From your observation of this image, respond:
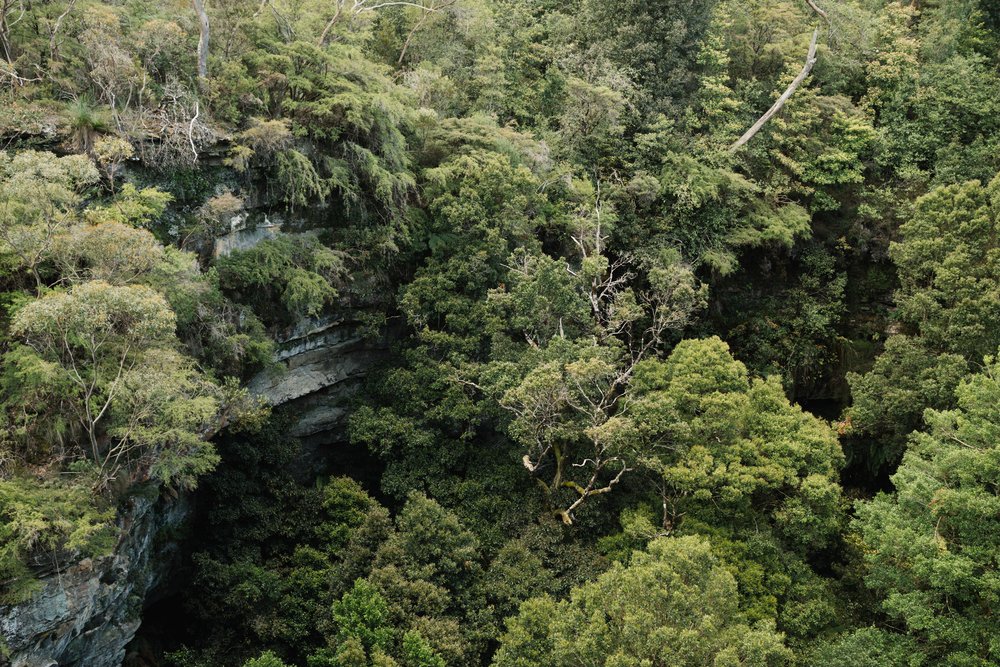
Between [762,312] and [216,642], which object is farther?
[762,312]

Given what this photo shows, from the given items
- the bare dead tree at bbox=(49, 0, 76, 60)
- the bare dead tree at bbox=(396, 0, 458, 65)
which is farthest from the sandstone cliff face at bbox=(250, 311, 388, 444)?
the bare dead tree at bbox=(396, 0, 458, 65)

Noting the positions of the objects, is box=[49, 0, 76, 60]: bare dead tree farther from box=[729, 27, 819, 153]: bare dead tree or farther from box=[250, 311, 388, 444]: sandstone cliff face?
box=[729, 27, 819, 153]: bare dead tree

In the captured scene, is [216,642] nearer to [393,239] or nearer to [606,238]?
[393,239]

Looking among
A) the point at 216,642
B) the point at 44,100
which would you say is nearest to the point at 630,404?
the point at 216,642

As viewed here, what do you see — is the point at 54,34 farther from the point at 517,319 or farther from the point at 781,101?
the point at 781,101

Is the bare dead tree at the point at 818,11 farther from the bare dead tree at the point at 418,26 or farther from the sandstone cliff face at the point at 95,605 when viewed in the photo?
the sandstone cliff face at the point at 95,605
